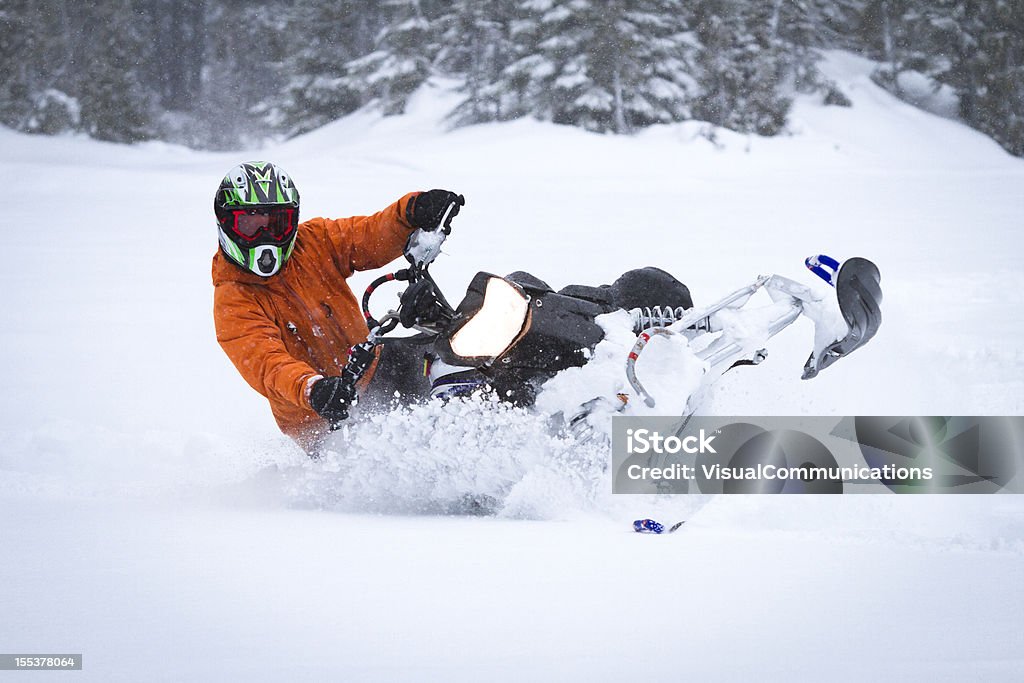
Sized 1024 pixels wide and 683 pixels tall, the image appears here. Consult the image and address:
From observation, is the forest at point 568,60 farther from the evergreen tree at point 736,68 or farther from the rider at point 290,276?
the rider at point 290,276

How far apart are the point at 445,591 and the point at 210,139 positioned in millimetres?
38035

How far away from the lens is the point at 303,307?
4293mm

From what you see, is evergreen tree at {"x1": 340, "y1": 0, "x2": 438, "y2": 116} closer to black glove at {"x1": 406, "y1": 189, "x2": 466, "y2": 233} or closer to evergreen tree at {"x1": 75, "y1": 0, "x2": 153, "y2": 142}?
evergreen tree at {"x1": 75, "y1": 0, "x2": 153, "y2": 142}

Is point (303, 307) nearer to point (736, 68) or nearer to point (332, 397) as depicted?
point (332, 397)

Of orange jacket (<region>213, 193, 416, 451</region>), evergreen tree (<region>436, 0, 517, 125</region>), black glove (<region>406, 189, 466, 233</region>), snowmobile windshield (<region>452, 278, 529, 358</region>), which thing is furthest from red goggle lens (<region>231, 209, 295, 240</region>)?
evergreen tree (<region>436, 0, 517, 125</region>)

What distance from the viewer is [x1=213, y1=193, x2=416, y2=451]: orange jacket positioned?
12.7ft

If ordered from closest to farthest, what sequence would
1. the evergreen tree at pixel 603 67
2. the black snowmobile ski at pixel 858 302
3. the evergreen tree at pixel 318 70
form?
the black snowmobile ski at pixel 858 302, the evergreen tree at pixel 603 67, the evergreen tree at pixel 318 70

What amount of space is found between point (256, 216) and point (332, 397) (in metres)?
1.08

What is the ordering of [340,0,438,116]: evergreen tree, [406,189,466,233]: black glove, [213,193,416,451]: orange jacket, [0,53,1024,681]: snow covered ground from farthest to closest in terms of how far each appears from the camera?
[340,0,438,116]: evergreen tree → [406,189,466,233]: black glove → [213,193,416,451]: orange jacket → [0,53,1024,681]: snow covered ground

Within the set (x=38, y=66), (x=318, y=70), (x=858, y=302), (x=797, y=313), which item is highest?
(x=858, y=302)

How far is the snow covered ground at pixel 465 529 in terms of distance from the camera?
2131mm

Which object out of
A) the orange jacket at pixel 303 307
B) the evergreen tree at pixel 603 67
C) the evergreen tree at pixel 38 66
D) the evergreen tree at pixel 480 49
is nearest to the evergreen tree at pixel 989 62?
the evergreen tree at pixel 603 67

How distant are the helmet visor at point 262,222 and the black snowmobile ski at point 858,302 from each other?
224 centimetres

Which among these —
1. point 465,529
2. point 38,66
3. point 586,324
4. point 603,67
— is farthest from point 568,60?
point 465,529
